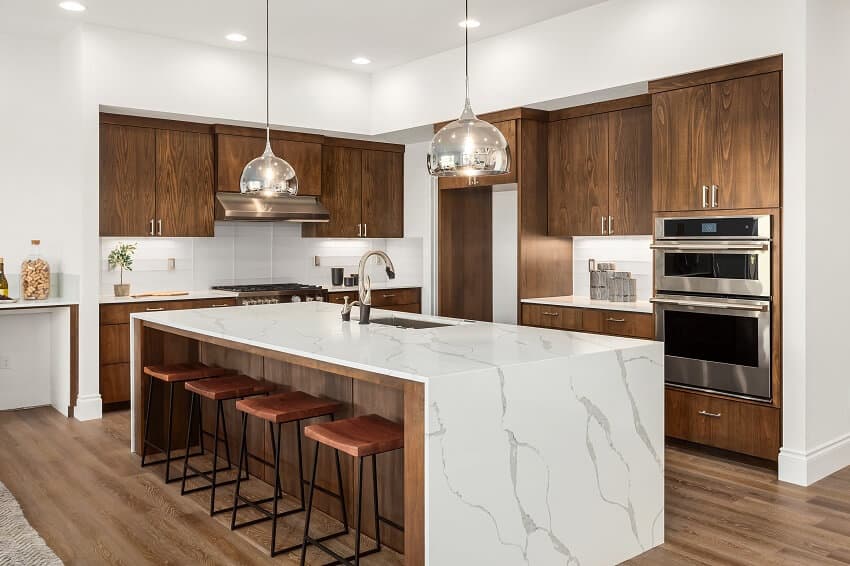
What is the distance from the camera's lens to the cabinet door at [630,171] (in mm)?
5344

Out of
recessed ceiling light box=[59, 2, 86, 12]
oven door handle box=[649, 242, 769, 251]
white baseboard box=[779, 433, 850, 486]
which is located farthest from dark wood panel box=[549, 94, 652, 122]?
recessed ceiling light box=[59, 2, 86, 12]

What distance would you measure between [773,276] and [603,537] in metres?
2.02

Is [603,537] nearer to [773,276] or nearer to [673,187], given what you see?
[773,276]

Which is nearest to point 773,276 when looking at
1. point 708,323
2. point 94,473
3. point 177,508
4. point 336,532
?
point 708,323

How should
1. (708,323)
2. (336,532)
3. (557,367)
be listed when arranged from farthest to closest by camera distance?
(708,323)
(336,532)
(557,367)

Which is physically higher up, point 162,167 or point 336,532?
point 162,167

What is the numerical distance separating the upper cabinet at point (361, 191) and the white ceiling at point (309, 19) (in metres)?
1.32

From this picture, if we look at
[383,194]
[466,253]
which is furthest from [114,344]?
[466,253]

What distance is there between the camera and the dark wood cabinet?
6.39 meters

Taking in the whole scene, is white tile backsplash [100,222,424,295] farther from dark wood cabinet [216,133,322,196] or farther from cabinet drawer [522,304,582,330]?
cabinet drawer [522,304,582,330]

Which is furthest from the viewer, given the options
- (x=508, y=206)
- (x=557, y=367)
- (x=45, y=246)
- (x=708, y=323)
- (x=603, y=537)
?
(x=508, y=206)

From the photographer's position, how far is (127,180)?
19.5 feet

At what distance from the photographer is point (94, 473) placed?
4.29 m

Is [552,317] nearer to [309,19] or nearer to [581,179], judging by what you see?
[581,179]
